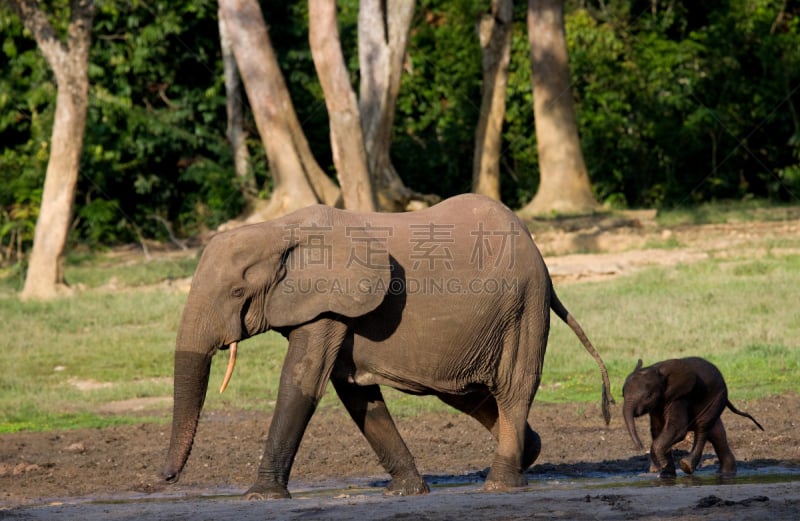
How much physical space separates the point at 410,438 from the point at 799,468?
3152 millimetres

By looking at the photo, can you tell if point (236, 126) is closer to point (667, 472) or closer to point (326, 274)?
point (667, 472)

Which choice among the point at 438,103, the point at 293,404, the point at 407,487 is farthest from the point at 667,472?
the point at 438,103

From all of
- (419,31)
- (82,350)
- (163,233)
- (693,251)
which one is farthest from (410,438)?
(419,31)

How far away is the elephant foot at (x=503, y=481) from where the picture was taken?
854 centimetres

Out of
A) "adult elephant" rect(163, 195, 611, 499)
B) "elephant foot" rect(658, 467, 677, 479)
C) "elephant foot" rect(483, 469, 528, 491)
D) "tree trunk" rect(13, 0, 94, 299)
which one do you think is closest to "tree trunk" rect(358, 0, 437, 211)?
"tree trunk" rect(13, 0, 94, 299)

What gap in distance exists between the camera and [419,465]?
10.2 m

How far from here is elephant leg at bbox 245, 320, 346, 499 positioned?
8016mm

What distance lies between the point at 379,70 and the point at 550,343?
7595 millimetres

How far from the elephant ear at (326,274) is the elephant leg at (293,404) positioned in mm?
151

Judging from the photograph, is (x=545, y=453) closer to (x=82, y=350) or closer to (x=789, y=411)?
(x=789, y=411)

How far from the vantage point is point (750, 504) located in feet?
21.6

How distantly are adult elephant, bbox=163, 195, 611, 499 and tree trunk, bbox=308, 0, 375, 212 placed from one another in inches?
401

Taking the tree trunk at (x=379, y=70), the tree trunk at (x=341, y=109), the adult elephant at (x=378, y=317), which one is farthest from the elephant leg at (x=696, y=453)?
the tree trunk at (x=379, y=70)

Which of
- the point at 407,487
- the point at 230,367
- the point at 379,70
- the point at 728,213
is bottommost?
the point at 728,213
